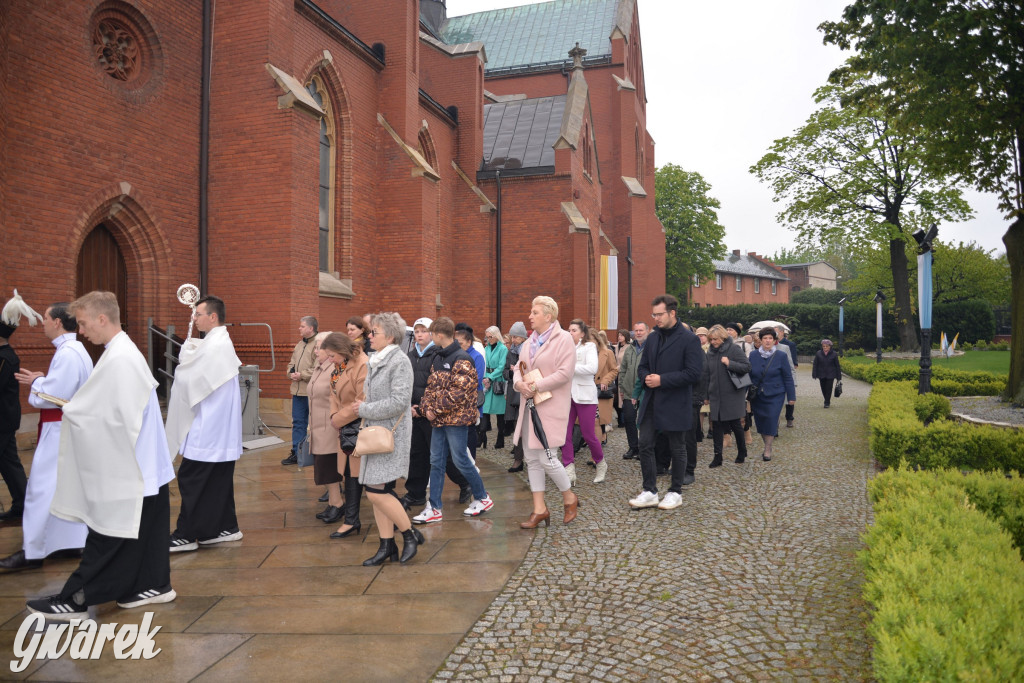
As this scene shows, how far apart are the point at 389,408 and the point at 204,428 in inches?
61.5

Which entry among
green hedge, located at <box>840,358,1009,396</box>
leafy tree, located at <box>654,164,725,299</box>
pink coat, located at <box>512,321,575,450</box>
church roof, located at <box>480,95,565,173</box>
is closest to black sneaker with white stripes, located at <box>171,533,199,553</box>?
pink coat, located at <box>512,321,575,450</box>

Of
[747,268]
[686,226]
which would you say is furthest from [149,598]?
[747,268]

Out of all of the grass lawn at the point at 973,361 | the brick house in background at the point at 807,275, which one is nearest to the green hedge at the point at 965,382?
the grass lawn at the point at 973,361

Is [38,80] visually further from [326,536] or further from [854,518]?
[854,518]

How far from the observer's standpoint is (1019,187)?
38.3 ft

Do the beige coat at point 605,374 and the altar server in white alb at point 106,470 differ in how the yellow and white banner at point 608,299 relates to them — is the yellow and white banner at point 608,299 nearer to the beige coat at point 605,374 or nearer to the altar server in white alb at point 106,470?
the beige coat at point 605,374

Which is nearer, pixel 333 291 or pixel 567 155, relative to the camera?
pixel 333 291

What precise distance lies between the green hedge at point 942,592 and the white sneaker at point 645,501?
209 centimetres

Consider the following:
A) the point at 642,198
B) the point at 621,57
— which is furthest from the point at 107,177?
the point at 621,57

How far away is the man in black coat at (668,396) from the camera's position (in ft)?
19.8

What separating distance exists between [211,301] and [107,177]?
A: 6.28 metres

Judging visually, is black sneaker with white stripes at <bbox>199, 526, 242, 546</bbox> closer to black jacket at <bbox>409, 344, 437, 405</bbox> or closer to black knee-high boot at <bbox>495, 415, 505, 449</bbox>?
black jacket at <bbox>409, 344, 437, 405</bbox>

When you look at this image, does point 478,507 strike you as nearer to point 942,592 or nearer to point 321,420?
point 321,420

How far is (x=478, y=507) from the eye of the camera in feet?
19.8
